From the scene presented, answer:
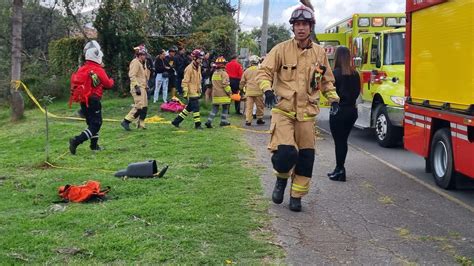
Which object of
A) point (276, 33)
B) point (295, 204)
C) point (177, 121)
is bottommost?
point (295, 204)

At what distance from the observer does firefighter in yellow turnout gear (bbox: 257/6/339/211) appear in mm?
6223

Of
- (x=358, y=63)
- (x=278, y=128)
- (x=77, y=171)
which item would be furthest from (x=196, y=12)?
(x=278, y=128)

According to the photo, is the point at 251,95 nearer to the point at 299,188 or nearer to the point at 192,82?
the point at 192,82

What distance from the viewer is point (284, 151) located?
614 centimetres

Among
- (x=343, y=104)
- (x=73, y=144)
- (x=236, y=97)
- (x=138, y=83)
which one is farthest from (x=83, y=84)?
(x=236, y=97)

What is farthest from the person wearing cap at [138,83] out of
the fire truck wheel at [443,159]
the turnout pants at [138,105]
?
the fire truck wheel at [443,159]

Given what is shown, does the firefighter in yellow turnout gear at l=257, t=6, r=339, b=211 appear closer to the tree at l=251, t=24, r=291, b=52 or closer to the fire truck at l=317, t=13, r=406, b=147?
the fire truck at l=317, t=13, r=406, b=147

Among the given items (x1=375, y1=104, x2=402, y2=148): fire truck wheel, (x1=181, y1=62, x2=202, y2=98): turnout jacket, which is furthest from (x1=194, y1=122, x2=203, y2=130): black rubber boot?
(x1=375, y1=104, x2=402, y2=148): fire truck wheel

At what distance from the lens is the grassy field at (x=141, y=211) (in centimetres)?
482

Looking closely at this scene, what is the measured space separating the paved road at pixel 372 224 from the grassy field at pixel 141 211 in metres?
0.28

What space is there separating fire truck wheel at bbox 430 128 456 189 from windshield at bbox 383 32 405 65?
454 centimetres

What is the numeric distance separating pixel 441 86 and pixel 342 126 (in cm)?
143

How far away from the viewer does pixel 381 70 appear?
1299cm

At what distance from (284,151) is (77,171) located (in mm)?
3738
